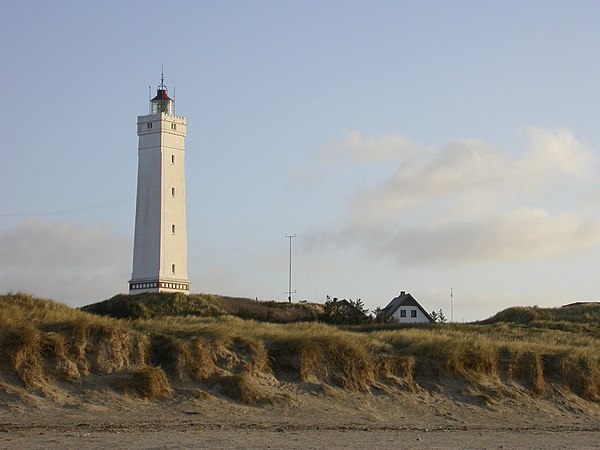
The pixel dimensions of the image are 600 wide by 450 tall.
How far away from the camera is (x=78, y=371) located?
20.5 metres

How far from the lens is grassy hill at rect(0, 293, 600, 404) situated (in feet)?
67.3

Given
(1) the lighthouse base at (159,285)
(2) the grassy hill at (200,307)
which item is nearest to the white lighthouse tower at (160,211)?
(1) the lighthouse base at (159,285)

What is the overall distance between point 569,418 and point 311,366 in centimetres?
545

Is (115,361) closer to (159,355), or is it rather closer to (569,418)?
(159,355)

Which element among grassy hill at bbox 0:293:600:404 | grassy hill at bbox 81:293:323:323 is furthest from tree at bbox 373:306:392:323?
grassy hill at bbox 0:293:600:404

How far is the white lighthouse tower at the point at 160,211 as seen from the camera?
181 feet

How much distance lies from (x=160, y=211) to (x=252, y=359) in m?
33.5

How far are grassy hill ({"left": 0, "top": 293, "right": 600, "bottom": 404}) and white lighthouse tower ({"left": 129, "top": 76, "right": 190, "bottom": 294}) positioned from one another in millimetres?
28432

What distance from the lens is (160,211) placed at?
180 feet

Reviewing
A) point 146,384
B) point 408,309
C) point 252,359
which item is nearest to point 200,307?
point 408,309

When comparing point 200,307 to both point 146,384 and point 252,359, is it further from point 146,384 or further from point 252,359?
point 146,384

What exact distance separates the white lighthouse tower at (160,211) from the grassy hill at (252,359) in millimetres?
28432

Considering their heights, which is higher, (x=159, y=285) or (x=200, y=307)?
(x=159, y=285)

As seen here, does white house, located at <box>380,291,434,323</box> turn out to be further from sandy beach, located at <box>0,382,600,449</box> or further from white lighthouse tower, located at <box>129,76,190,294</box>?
→ sandy beach, located at <box>0,382,600,449</box>
